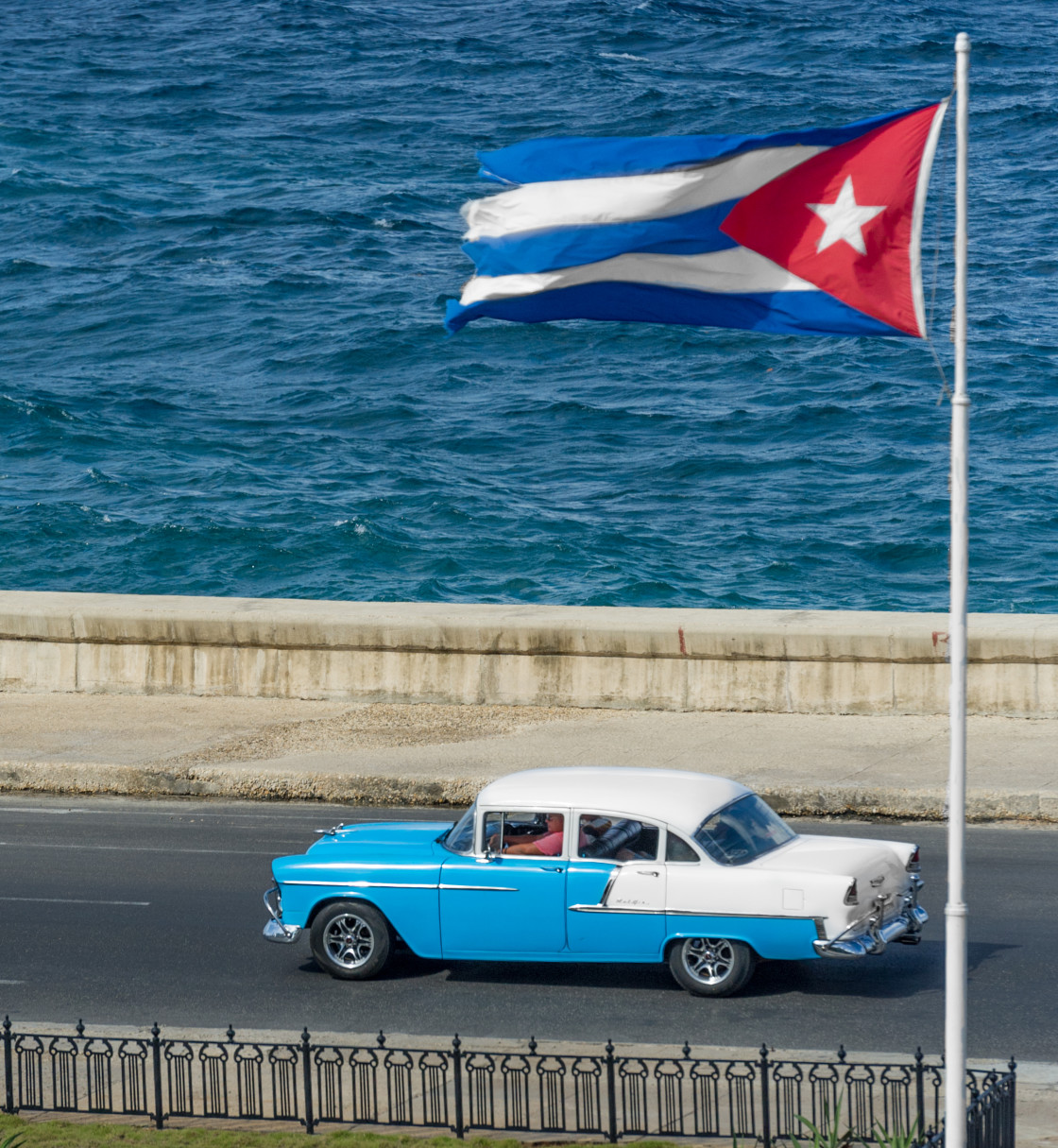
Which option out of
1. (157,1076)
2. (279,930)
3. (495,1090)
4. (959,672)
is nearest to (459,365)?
(279,930)

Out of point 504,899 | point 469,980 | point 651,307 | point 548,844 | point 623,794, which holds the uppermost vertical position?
point 651,307

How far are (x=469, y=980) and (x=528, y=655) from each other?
8450mm

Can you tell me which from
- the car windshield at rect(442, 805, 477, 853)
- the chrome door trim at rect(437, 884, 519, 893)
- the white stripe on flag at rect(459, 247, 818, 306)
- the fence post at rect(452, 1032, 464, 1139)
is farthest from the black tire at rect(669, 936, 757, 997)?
the white stripe on flag at rect(459, 247, 818, 306)

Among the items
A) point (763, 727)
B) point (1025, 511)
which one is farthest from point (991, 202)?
point (763, 727)

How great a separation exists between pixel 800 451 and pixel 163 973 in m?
35.8

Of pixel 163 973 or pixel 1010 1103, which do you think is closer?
pixel 1010 1103

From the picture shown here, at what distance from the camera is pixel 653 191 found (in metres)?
8.91

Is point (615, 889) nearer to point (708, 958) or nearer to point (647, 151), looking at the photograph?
point (708, 958)

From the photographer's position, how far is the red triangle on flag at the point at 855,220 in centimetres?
851

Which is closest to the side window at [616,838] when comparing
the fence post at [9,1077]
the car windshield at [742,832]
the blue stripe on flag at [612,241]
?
the car windshield at [742,832]

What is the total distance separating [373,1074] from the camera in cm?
957

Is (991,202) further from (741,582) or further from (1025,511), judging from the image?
(741,582)

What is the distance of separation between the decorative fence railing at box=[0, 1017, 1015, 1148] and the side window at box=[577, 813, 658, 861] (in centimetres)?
196

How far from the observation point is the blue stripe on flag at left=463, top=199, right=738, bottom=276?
894 cm
